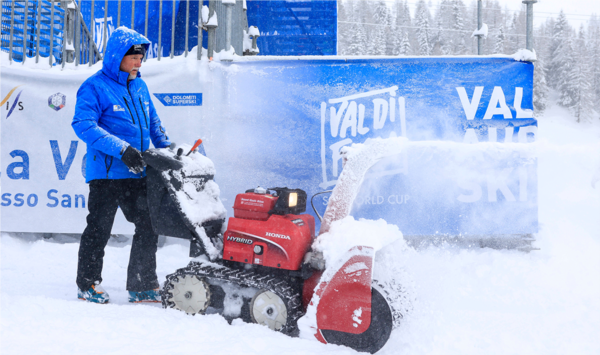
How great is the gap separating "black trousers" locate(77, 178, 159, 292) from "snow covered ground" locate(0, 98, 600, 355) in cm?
21

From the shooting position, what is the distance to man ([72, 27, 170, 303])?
100 inches

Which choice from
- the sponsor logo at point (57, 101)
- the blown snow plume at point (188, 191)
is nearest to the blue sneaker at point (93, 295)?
the blown snow plume at point (188, 191)

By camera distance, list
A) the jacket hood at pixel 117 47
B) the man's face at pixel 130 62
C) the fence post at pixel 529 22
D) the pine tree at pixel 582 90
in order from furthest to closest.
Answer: the pine tree at pixel 582 90, the fence post at pixel 529 22, the man's face at pixel 130 62, the jacket hood at pixel 117 47

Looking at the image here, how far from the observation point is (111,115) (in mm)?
2709

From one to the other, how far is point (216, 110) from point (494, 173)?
2882 mm

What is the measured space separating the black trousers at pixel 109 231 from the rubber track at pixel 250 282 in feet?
A: 1.29

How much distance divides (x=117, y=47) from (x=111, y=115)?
44cm

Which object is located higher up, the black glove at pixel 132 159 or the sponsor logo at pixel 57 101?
the sponsor logo at pixel 57 101

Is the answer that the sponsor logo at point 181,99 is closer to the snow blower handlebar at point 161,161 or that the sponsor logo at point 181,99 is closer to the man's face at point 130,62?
the man's face at point 130,62

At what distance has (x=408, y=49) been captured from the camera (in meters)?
33.1

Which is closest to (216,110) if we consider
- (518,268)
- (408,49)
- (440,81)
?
(440,81)

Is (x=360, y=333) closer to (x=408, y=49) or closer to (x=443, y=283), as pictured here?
(x=443, y=283)

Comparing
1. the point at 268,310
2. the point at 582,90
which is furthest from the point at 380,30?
the point at 268,310

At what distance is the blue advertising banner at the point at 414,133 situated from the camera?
4.10 meters
